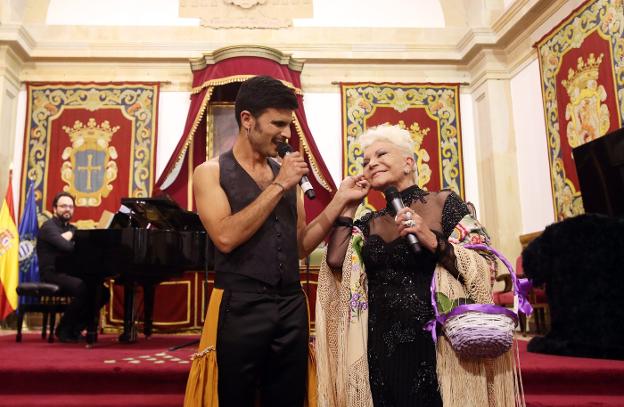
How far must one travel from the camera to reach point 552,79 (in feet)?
20.0

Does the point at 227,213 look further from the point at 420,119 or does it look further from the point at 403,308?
Answer: the point at 420,119

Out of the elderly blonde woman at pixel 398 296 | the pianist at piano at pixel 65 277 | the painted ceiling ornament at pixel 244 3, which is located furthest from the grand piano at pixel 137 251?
the painted ceiling ornament at pixel 244 3

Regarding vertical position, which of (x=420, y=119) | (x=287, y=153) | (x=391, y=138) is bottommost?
(x=287, y=153)

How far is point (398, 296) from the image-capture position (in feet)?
5.94

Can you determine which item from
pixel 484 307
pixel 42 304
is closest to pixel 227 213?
pixel 484 307

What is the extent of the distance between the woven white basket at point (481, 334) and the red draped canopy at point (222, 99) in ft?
17.5

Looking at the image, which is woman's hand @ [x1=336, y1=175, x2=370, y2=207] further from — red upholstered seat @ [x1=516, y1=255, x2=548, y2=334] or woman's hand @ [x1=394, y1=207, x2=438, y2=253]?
red upholstered seat @ [x1=516, y1=255, x2=548, y2=334]

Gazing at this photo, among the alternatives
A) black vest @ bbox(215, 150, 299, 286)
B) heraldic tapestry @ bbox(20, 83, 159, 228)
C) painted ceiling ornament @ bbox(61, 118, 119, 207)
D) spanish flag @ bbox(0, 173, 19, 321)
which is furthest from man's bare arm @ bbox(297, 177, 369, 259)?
painted ceiling ornament @ bbox(61, 118, 119, 207)

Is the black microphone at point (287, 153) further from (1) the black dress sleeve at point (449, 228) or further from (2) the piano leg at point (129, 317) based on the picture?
(2) the piano leg at point (129, 317)

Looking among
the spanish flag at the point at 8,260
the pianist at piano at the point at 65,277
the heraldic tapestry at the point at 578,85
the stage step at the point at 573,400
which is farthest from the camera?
the spanish flag at the point at 8,260

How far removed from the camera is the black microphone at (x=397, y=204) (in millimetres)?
1666

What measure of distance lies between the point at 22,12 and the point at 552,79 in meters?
7.06

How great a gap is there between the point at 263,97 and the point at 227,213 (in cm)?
36

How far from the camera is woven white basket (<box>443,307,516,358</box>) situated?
1578 millimetres
